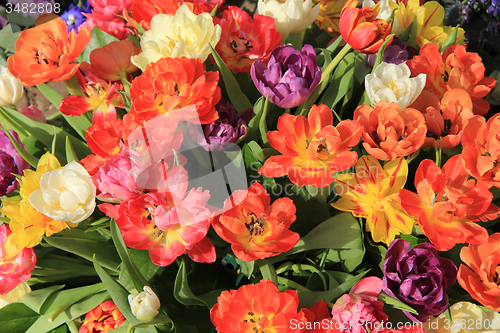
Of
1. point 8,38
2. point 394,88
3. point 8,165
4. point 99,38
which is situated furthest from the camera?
point 8,38

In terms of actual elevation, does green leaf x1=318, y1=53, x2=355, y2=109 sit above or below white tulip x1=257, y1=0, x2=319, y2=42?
below

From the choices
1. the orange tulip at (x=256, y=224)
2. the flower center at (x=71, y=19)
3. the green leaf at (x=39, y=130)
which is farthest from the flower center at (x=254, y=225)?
the flower center at (x=71, y=19)

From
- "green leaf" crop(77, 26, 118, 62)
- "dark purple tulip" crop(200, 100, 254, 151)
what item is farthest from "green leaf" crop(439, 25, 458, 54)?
"green leaf" crop(77, 26, 118, 62)

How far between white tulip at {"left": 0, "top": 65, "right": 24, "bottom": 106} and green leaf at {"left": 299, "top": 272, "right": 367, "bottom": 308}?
67 cm

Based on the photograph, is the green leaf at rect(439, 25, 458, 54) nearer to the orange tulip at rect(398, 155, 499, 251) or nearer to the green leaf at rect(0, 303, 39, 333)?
the orange tulip at rect(398, 155, 499, 251)

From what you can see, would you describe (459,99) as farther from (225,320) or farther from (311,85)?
(225,320)

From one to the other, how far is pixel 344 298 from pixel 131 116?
414 millimetres

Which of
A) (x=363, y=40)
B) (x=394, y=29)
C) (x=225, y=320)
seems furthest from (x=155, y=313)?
(x=394, y=29)

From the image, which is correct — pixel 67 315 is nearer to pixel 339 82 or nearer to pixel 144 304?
pixel 144 304

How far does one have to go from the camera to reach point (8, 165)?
676 millimetres

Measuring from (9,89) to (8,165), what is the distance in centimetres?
15

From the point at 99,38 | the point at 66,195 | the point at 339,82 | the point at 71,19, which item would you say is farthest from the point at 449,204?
the point at 71,19

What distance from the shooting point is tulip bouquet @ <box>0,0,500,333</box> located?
49 cm

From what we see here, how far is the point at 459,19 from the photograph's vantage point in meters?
0.99
